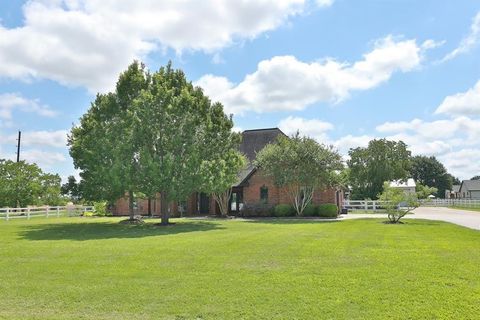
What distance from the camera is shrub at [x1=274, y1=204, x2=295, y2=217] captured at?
97.0 ft

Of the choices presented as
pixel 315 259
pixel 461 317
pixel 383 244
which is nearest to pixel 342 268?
pixel 315 259

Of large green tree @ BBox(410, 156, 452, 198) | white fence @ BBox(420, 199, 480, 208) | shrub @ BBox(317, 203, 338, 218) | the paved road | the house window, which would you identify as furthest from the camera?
large green tree @ BBox(410, 156, 452, 198)

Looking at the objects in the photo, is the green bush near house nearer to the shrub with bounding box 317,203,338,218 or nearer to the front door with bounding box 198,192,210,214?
the front door with bounding box 198,192,210,214

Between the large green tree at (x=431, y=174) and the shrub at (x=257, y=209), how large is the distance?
283 feet

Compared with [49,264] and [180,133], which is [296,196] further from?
[49,264]

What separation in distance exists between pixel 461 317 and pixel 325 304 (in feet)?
5.90

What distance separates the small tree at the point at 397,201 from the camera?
881 inches

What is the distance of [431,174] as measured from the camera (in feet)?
351

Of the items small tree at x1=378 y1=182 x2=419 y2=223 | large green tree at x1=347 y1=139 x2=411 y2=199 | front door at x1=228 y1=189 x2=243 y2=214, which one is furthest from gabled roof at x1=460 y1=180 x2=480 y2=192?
small tree at x1=378 y1=182 x2=419 y2=223

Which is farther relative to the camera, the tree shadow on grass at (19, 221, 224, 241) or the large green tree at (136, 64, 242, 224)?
the large green tree at (136, 64, 242, 224)

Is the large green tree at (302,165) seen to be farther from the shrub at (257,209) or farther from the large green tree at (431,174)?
the large green tree at (431,174)

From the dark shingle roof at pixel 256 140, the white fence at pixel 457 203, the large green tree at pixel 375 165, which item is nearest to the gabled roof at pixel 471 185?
the large green tree at pixel 375 165

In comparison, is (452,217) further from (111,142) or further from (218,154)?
(111,142)

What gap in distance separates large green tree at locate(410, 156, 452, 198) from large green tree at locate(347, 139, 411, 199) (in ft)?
139
